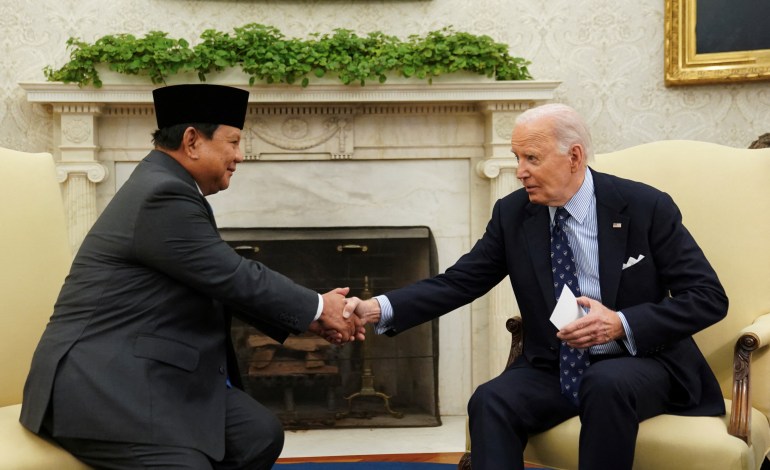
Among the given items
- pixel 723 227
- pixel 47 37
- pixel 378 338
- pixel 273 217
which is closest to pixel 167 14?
pixel 47 37

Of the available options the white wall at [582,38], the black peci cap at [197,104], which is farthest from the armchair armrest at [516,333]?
the white wall at [582,38]

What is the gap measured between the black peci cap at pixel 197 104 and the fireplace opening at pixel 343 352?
201 centimetres

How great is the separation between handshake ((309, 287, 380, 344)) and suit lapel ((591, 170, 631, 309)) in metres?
0.72

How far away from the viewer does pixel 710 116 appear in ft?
16.0

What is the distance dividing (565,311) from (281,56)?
2428 mm

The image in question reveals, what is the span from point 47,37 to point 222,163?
251cm

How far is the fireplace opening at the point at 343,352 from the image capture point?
4.61 meters

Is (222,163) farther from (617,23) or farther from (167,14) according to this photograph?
(617,23)

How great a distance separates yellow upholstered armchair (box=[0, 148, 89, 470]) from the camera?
108 inches

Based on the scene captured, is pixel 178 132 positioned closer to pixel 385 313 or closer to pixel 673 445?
pixel 385 313

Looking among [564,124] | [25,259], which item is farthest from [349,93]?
[25,259]

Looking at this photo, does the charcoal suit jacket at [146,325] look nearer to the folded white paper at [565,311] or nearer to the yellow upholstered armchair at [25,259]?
the yellow upholstered armchair at [25,259]

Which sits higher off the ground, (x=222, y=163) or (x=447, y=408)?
(x=222, y=163)

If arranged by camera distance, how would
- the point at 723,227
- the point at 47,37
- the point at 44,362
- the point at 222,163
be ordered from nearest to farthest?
the point at 44,362 < the point at 222,163 < the point at 723,227 < the point at 47,37
